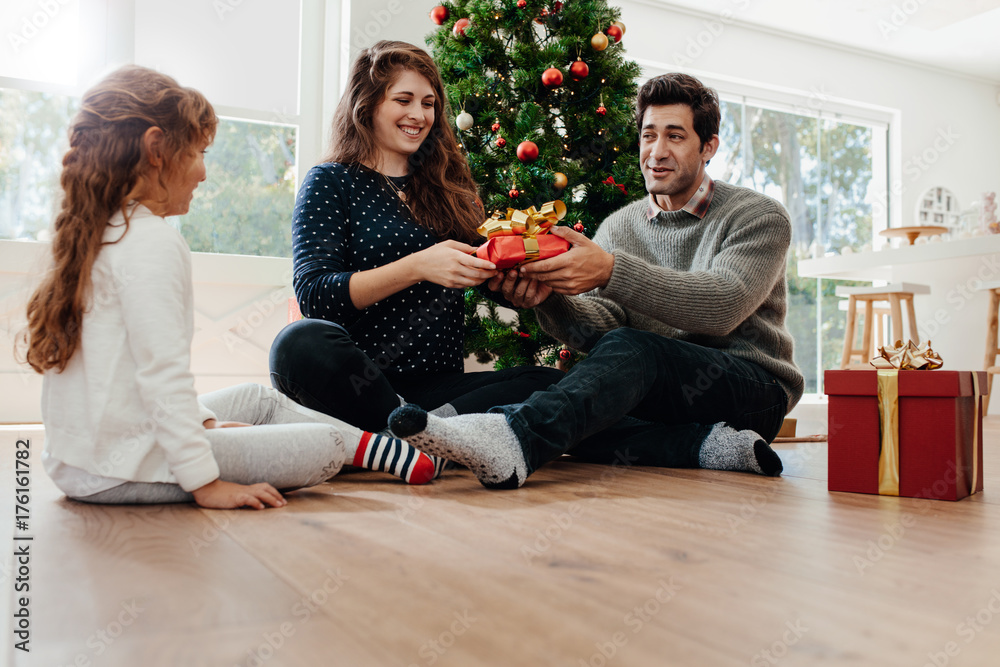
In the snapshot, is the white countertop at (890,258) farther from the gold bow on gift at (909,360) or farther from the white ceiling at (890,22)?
the gold bow on gift at (909,360)

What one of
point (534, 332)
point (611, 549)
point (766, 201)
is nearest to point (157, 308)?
point (611, 549)

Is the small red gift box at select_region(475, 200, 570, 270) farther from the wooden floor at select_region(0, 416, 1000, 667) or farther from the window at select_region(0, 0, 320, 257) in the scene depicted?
the window at select_region(0, 0, 320, 257)

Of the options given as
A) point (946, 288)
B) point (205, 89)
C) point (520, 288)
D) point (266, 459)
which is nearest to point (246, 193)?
point (205, 89)

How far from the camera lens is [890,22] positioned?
15.5ft

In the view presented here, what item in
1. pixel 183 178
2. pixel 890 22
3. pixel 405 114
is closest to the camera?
pixel 183 178

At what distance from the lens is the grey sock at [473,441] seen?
40.8 inches

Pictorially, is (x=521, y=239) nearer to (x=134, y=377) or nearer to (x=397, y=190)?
(x=397, y=190)

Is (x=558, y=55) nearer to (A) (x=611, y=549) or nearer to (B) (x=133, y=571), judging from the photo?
(A) (x=611, y=549)

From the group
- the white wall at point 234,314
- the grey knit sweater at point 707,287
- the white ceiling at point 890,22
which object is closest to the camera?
the grey knit sweater at point 707,287

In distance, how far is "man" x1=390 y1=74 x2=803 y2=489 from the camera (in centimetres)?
118

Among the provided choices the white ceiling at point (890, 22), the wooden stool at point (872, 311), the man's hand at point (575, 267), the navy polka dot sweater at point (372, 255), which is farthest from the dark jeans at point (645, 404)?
the white ceiling at point (890, 22)

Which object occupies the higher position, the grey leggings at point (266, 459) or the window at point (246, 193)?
the window at point (246, 193)

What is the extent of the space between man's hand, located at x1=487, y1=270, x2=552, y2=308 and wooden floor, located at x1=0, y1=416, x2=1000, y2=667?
17.4 inches

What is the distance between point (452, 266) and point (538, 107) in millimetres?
1090
